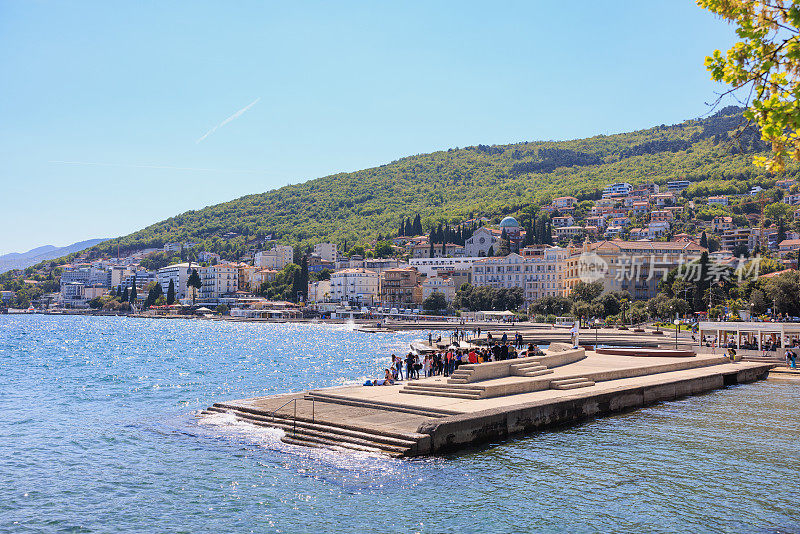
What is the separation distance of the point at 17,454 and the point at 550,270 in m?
111

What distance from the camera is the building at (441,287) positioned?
470 ft

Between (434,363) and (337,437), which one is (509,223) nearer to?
(434,363)

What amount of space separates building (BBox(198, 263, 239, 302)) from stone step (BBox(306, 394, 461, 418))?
17608cm

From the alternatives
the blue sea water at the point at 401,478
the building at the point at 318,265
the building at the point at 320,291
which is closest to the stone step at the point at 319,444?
the blue sea water at the point at 401,478

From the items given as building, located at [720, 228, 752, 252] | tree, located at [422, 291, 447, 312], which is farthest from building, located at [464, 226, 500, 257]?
building, located at [720, 228, 752, 252]

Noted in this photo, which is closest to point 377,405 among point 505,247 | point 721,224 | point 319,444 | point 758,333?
point 319,444

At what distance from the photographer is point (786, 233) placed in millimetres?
149500

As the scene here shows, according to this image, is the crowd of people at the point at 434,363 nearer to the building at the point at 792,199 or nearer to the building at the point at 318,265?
the building at the point at 318,265

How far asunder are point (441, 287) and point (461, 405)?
4917 inches

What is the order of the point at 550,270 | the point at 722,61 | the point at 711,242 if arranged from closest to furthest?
the point at 722,61
the point at 550,270
the point at 711,242

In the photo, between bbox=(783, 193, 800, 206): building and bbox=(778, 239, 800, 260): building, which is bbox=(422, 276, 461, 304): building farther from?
bbox=(783, 193, 800, 206): building

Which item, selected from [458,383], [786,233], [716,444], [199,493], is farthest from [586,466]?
[786,233]

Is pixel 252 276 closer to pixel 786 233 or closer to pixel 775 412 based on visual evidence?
pixel 786 233

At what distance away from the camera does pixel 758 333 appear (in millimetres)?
45750
